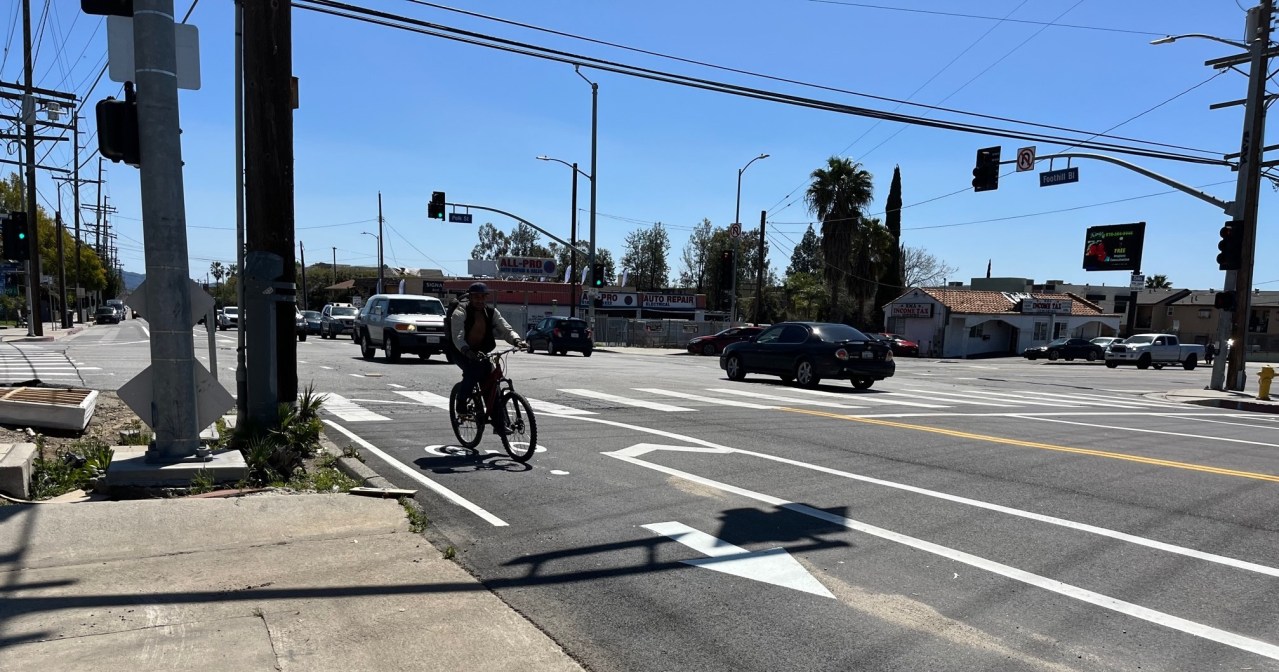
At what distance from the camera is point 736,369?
19.5 meters

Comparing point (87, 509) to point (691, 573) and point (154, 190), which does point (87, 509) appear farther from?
point (691, 573)

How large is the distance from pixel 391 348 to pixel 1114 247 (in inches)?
2097

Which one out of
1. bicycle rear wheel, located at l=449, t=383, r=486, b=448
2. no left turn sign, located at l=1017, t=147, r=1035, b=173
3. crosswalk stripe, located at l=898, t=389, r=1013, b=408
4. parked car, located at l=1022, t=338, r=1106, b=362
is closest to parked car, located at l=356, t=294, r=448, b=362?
crosswalk stripe, located at l=898, t=389, r=1013, b=408

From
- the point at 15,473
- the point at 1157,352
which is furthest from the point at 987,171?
the point at 1157,352

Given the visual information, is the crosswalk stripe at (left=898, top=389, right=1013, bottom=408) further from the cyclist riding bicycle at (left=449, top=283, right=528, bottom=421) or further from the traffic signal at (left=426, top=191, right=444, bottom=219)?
the traffic signal at (left=426, top=191, right=444, bottom=219)

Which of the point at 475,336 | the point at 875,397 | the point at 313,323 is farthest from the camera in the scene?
the point at 313,323

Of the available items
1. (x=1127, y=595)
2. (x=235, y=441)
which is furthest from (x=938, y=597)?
(x=235, y=441)

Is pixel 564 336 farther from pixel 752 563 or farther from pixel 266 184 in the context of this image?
pixel 752 563

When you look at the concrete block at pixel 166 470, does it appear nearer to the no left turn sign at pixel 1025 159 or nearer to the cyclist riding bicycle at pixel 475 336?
the cyclist riding bicycle at pixel 475 336

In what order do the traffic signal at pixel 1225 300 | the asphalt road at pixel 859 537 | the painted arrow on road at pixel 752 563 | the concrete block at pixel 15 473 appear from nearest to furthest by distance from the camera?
the asphalt road at pixel 859 537 → the painted arrow on road at pixel 752 563 → the concrete block at pixel 15 473 → the traffic signal at pixel 1225 300

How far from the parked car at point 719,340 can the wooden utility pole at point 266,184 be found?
30846 mm

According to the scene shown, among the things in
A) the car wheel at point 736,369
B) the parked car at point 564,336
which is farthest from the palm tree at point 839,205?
the car wheel at point 736,369

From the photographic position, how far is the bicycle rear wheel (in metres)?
8.10

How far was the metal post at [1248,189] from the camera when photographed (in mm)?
21891
